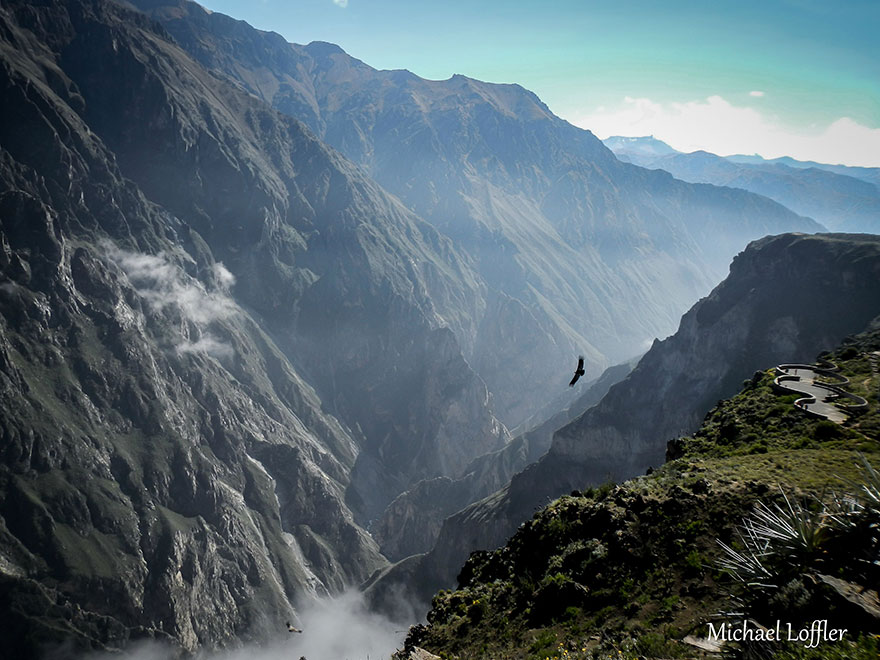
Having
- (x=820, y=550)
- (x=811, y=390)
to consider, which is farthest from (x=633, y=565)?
(x=811, y=390)

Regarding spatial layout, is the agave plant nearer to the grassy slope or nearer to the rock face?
the grassy slope

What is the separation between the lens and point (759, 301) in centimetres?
13075

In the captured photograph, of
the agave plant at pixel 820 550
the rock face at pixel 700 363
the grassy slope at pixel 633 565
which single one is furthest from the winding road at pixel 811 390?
the rock face at pixel 700 363

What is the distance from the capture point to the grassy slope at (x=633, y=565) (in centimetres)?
1697

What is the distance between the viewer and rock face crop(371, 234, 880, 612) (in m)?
114

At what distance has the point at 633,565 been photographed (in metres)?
20.5

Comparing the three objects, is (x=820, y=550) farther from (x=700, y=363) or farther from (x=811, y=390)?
(x=700, y=363)

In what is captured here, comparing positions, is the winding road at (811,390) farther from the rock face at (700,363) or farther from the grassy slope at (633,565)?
the rock face at (700,363)

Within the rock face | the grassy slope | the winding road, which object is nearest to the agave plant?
the grassy slope

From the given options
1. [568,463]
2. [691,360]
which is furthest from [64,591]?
[691,360]

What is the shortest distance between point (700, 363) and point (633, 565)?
448 feet

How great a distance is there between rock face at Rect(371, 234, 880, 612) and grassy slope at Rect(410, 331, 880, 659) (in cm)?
10149

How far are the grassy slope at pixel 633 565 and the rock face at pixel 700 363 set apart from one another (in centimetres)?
10149

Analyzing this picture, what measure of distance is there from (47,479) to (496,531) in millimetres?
170789
